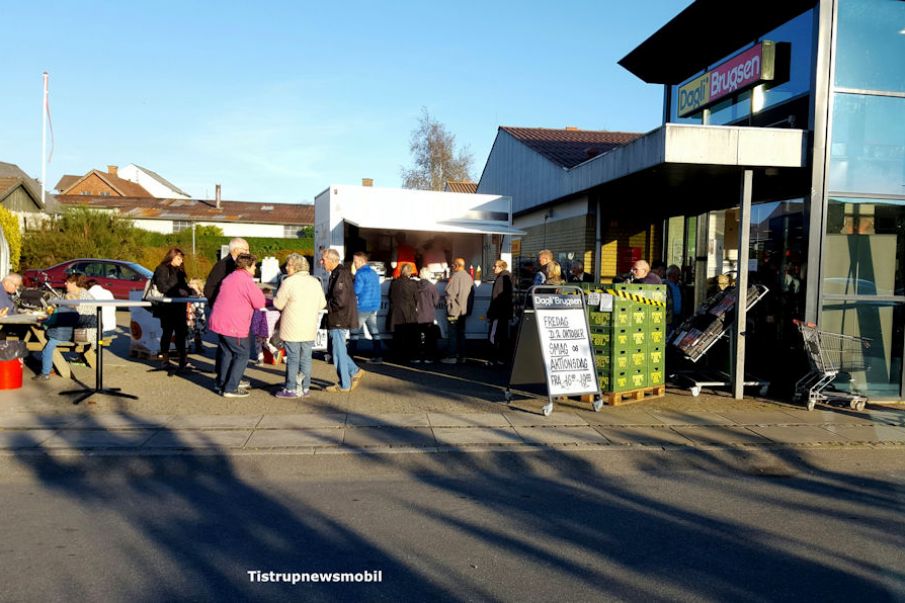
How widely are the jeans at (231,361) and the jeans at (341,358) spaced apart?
1.08 metres

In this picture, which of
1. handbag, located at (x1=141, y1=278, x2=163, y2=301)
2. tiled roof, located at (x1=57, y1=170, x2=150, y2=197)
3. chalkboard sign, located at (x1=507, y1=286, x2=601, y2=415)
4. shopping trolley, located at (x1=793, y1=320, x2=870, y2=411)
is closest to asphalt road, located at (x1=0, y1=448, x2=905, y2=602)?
chalkboard sign, located at (x1=507, y1=286, x2=601, y2=415)

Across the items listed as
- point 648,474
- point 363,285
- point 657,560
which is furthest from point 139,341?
point 657,560

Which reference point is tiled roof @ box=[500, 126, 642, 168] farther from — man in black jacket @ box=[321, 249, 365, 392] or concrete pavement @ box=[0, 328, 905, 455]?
concrete pavement @ box=[0, 328, 905, 455]

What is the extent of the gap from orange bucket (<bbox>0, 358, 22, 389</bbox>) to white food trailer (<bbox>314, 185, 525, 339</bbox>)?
17.8 ft

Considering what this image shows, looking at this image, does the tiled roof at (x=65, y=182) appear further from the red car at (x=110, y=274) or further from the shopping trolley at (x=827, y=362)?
the shopping trolley at (x=827, y=362)

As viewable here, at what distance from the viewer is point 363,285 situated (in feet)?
38.5

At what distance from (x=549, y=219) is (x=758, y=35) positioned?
25.2 feet

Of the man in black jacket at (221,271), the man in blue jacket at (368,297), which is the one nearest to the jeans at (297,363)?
the man in black jacket at (221,271)

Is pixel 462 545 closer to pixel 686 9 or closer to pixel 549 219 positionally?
pixel 686 9

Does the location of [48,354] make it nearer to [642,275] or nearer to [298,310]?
[298,310]

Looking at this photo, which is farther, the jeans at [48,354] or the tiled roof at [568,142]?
the tiled roof at [568,142]

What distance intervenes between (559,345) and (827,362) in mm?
3400

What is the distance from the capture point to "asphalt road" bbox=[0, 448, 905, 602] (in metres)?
4.09

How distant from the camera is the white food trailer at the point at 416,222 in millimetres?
13227
